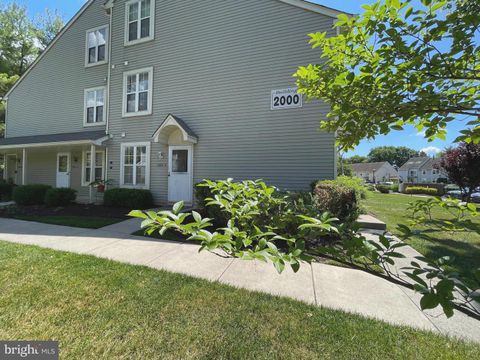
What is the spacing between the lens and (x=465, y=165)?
12891 millimetres

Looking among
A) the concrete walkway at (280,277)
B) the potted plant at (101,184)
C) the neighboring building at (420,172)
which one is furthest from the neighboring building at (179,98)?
the neighboring building at (420,172)

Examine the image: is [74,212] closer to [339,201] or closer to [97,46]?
[97,46]

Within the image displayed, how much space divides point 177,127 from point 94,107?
5613 mm

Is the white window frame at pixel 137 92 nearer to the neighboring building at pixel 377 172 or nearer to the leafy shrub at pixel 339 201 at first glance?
the leafy shrub at pixel 339 201

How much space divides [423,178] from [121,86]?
2586 inches

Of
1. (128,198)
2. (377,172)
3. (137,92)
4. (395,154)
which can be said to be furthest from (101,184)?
(395,154)

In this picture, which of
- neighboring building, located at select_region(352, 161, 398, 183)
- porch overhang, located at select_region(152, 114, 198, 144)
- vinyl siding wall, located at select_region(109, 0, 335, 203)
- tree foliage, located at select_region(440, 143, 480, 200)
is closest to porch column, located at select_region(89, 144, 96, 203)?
vinyl siding wall, located at select_region(109, 0, 335, 203)

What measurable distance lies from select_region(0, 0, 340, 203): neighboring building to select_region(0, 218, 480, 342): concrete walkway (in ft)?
16.1

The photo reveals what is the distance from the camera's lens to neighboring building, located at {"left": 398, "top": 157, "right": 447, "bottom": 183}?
5488cm

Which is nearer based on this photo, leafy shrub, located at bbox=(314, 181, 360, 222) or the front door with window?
leafy shrub, located at bbox=(314, 181, 360, 222)

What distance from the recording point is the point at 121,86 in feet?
39.5

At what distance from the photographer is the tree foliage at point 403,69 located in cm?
133

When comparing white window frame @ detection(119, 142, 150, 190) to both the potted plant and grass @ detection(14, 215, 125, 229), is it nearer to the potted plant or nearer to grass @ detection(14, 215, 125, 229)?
the potted plant
